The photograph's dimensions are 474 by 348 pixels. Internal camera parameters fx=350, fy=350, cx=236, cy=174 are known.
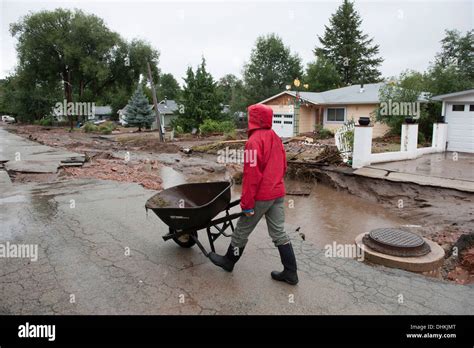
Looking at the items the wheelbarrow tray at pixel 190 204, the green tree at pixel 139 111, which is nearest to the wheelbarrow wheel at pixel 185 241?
the wheelbarrow tray at pixel 190 204

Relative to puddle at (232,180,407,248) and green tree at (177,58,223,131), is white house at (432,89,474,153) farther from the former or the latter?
green tree at (177,58,223,131)

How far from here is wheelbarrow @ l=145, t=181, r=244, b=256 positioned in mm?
4324

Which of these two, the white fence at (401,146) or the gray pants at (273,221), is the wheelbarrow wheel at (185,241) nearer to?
the gray pants at (273,221)

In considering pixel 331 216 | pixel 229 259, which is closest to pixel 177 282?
pixel 229 259

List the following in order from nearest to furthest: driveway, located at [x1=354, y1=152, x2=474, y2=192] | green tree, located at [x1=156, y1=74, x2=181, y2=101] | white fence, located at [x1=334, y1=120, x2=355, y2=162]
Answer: driveway, located at [x1=354, y1=152, x2=474, y2=192] < white fence, located at [x1=334, y1=120, x2=355, y2=162] < green tree, located at [x1=156, y1=74, x2=181, y2=101]

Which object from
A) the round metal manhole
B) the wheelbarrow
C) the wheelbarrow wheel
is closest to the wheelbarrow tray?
the wheelbarrow

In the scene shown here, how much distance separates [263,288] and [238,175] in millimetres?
9566

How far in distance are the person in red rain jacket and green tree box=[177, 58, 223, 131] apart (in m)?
28.9

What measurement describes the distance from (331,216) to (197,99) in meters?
25.7

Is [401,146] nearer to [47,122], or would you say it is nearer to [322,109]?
[322,109]

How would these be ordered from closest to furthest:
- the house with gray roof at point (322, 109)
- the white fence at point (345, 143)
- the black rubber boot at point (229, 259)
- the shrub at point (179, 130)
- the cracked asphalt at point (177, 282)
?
the cracked asphalt at point (177, 282) < the black rubber boot at point (229, 259) < the white fence at point (345, 143) < the house with gray roof at point (322, 109) < the shrub at point (179, 130)

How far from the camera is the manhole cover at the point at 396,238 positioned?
541 centimetres
